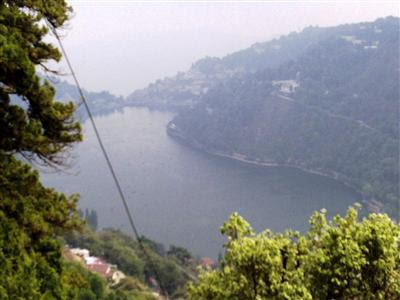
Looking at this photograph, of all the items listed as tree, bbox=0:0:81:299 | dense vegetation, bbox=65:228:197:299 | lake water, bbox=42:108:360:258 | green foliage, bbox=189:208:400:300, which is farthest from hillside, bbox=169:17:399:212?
tree, bbox=0:0:81:299

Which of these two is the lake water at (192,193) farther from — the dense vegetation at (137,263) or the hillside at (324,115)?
the dense vegetation at (137,263)

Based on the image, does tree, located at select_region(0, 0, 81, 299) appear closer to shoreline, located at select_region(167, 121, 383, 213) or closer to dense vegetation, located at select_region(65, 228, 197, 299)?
dense vegetation, located at select_region(65, 228, 197, 299)

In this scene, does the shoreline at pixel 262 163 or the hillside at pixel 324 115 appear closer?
the shoreline at pixel 262 163

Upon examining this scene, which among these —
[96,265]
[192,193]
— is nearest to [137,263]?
[96,265]

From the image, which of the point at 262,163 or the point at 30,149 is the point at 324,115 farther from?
the point at 30,149

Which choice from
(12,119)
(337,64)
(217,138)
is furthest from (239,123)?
(12,119)

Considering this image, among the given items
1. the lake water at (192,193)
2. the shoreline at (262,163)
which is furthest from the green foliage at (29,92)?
the shoreline at (262,163)
